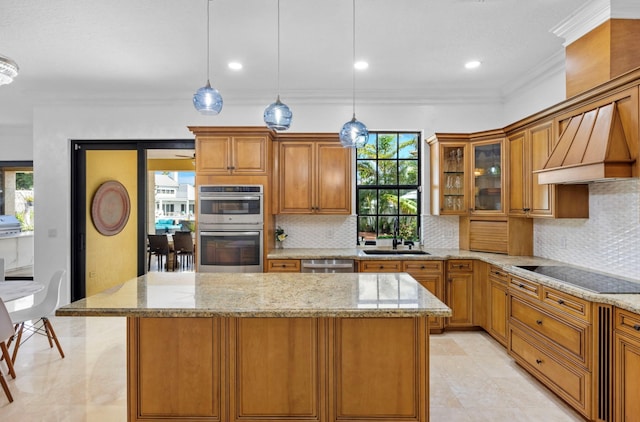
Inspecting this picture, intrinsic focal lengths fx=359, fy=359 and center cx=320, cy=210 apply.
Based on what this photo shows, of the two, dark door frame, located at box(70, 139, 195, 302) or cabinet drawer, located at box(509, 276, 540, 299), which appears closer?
cabinet drawer, located at box(509, 276, 540, 299)

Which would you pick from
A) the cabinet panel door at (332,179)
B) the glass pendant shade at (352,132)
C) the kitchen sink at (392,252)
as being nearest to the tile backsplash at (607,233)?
the kitchen sink at (392,252)

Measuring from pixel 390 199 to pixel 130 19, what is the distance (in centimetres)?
357

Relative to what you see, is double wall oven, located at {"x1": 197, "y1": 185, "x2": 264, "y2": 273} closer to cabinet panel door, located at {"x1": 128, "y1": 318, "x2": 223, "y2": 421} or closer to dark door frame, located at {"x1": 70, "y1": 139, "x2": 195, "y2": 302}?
dark door frame, located at {"x1": 70, "y1": 139, "x2": 195, "y2": 302}

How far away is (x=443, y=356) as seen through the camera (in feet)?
11.6

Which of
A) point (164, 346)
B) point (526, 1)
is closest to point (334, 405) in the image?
point (164, 346)

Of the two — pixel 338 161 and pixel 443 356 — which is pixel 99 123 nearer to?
pixel 338 161

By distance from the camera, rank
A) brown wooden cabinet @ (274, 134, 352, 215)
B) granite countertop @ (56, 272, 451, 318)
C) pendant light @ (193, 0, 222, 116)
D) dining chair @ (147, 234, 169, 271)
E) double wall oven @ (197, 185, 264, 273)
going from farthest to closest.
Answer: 1. dining chair @ (147, 234, 169, 271)
2. brown wooden cabinet @ (274, 134, 352, 215)
3. double wall oven @ (197, 185, 264, 273)
4. pendant light @ (193, 0, 222, 116)
5. granite countertop @ (56, 272, 451, 318)

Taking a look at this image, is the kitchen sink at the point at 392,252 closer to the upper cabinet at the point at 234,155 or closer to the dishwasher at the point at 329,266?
the dishwasher at the point at 329,266

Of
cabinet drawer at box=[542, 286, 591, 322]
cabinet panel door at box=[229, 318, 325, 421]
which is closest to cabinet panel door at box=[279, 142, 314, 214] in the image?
cabinet panel door at box=[229, 318, 325, 421]

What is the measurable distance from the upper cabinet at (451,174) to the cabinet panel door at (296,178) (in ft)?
5.26

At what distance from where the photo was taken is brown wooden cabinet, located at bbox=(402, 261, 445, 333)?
4113 mm

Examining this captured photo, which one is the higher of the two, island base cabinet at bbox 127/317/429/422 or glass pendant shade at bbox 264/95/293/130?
Answer: glass pendant shade at bbox 264/95/293/130

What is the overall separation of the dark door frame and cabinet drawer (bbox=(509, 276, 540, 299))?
4143mm

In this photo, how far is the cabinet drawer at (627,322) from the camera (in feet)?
6.79
